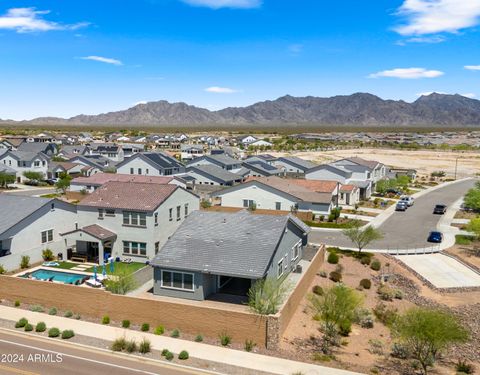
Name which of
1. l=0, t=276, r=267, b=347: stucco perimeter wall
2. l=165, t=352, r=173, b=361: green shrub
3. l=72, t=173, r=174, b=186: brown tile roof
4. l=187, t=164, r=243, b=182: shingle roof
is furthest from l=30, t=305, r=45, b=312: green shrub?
l=187, t=164, r=243, b=182: shingle roof

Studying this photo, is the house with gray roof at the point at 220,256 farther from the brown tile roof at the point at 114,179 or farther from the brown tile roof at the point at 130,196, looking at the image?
the brown tile roof at the point at 114,179

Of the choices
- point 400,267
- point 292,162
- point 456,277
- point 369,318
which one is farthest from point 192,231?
point 292,162

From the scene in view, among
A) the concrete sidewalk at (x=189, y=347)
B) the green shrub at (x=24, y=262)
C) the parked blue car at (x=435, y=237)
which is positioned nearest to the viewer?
the concrete sidewalk at (x=189, y=347)

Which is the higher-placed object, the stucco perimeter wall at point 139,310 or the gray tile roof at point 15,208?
the gray tile roof at point 15,208

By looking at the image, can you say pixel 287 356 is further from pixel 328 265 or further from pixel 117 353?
pixel 328 265

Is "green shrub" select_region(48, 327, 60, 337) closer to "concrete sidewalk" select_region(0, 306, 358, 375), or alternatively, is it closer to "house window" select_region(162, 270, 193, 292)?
"concrete sidewalk" select_region(0, 306, 358, 375)

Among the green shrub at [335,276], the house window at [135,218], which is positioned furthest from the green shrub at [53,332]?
the green shrub at [335,276]

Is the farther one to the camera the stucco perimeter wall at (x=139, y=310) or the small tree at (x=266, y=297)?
the small tree at (x=266, y=297)
